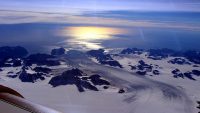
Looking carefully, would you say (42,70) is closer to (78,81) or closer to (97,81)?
(78,81)

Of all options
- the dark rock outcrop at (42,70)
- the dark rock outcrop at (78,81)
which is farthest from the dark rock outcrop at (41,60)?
the dark rock outcrop at (78,81)

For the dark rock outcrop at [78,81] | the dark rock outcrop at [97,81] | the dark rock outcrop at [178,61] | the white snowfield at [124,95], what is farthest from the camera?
the dark rock outcrop at [178,61]

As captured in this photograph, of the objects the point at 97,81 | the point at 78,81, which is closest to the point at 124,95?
the point at 97,81

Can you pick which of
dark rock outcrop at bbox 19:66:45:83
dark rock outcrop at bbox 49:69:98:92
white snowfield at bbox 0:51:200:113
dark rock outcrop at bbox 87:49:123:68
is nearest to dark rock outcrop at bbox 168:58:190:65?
dark rock outcrop at bbox 87:49:123:68

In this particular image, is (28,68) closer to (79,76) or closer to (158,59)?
(79,76)

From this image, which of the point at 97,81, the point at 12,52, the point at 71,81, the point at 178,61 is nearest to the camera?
the point at 71,81

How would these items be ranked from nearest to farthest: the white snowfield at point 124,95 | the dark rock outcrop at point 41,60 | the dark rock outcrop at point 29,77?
the white snowfield at point 124,95
the dark rock outcrop at point 29,77
the dark rock outcrop at point 41,60

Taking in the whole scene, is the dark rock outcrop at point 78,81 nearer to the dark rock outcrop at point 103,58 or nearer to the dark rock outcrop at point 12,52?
the dark rock outcrop at point 103,58

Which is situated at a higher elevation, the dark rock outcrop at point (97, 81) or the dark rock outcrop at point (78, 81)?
the dark rock outcrop at point (78, 81)
